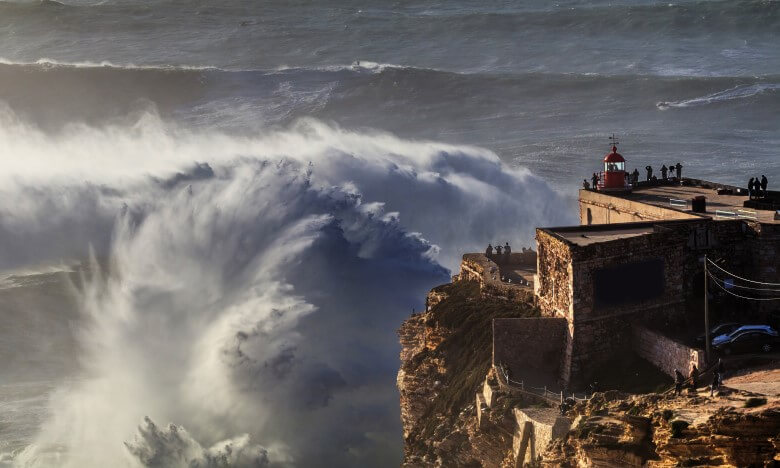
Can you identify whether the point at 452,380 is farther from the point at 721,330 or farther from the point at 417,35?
the point at 417,35

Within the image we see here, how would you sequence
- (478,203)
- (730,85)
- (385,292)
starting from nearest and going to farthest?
1. (385,292)
2. (478,203)
3. (730,85)

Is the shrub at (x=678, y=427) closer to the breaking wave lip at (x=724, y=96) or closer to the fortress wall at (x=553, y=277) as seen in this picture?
the fortress wall at (x=553, y=277)

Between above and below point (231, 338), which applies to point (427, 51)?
above

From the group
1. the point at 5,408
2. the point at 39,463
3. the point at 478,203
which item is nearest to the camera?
the point at 39,463

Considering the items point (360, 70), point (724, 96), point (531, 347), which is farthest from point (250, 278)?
point (360, 70)

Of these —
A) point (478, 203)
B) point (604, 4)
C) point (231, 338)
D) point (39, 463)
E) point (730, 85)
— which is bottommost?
point (39, 463)

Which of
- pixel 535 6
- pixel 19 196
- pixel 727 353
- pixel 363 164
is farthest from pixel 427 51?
pixel 727 353

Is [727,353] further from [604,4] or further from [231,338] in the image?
[604,4]
